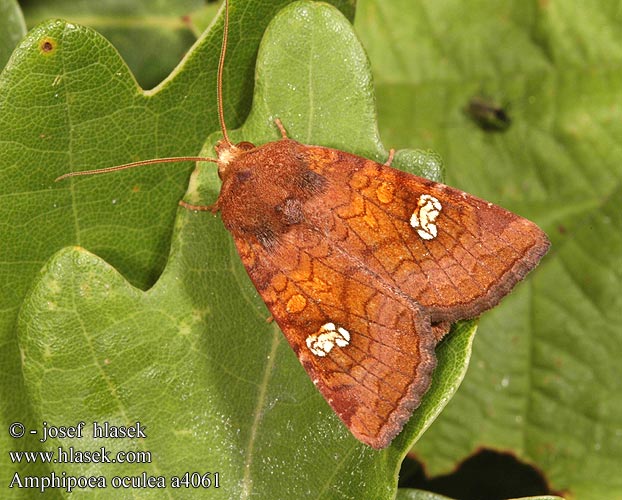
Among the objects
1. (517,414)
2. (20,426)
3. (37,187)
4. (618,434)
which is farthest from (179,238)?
(618,434)

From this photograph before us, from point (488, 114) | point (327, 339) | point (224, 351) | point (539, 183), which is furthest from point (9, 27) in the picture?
point (539, 183)

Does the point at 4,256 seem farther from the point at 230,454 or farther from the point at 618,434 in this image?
the point at 618,434

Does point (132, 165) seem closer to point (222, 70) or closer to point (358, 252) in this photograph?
point (222, 70)

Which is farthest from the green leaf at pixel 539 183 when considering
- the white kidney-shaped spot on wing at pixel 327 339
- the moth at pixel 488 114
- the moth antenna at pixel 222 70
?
the moth antenna at pixel 222 70

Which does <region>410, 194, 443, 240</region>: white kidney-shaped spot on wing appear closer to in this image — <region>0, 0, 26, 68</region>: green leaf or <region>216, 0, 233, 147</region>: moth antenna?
<region>216, 0, 233, 147</region>: moth antenna

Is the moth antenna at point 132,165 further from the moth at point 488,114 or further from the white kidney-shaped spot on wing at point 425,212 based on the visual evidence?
the moth at point 488,114
